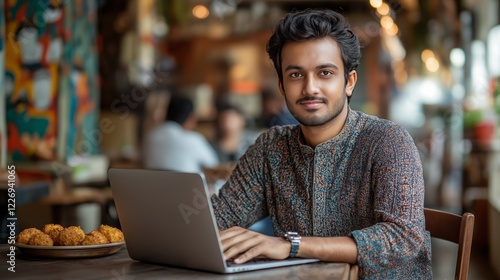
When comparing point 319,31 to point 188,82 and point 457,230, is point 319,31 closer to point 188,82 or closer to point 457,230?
point 457,230

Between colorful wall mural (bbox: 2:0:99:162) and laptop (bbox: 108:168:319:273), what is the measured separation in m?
4.06

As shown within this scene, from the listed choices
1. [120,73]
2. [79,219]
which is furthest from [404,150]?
[120,73]

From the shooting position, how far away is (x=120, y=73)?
1006 centimetres

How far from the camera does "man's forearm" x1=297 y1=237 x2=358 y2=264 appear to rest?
191 centimetres

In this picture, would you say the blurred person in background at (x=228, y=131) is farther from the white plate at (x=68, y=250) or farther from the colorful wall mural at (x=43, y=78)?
the white plate at (x=68, y=250)

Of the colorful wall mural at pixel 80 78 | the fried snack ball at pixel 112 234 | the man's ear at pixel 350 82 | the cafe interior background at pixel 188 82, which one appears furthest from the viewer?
the colorful wall mural at pixel 80 78

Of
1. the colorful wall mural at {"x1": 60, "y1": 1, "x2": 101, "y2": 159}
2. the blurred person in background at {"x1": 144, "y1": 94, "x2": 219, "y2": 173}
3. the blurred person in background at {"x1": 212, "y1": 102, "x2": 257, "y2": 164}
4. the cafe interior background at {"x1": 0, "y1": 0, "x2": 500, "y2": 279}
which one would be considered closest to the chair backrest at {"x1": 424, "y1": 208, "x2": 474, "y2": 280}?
the cafe interior background at {"x1": 0, "y1": 0, "x2": 500, "y2": 279}

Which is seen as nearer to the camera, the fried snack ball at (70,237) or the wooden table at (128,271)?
the wooden table at (128,271)

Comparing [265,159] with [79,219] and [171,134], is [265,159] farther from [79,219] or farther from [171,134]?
[79,219]

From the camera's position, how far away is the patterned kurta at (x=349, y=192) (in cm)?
198

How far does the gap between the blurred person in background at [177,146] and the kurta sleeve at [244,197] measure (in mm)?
3727

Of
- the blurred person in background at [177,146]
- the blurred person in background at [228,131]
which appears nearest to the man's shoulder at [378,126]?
the blurred person in background at [177,146]

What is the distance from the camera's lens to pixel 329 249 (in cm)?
191

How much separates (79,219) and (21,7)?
6.35 ft
